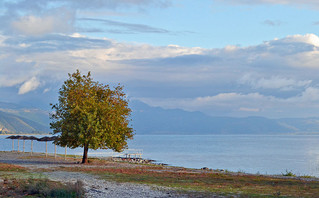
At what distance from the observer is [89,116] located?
146 feet

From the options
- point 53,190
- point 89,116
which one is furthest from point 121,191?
point 89,116

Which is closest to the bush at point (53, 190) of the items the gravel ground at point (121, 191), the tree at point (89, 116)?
the gravel ground at point (121, 191)

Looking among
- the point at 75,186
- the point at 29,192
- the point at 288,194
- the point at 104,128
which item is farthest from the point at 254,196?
the point at 104,128

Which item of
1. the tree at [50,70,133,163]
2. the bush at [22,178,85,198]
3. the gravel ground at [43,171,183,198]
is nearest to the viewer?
the bush at [22,178,85,198]

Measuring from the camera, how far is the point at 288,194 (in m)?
22.6

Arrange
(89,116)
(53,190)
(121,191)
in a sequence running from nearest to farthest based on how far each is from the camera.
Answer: (53,190) → (121,191) → (89,116)

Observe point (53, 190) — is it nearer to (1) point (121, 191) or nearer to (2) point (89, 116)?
(1) point (121, 191)

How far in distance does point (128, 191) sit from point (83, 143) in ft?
81.1

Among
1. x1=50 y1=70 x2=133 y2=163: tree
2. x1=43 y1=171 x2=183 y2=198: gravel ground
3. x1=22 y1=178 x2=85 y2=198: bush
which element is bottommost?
x1=43 y1=171 x2=183 y2=198: gravel ground

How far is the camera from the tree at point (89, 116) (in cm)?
4481

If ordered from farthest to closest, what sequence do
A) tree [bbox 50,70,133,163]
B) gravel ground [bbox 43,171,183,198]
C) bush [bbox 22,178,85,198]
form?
tree [bbox 50,70,133,163] → gravel ground [bbox 43,171,183,198] → bush [bbox 22,178,85,198]

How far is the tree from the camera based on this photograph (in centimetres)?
4481

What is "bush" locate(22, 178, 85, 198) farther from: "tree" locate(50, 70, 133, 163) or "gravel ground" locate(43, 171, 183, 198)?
"tree" locate(50, 70, 133, 163)

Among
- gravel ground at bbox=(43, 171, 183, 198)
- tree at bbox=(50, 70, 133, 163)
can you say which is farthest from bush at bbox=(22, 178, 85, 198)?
tree at bbox=(50, 70, 133, 163)
